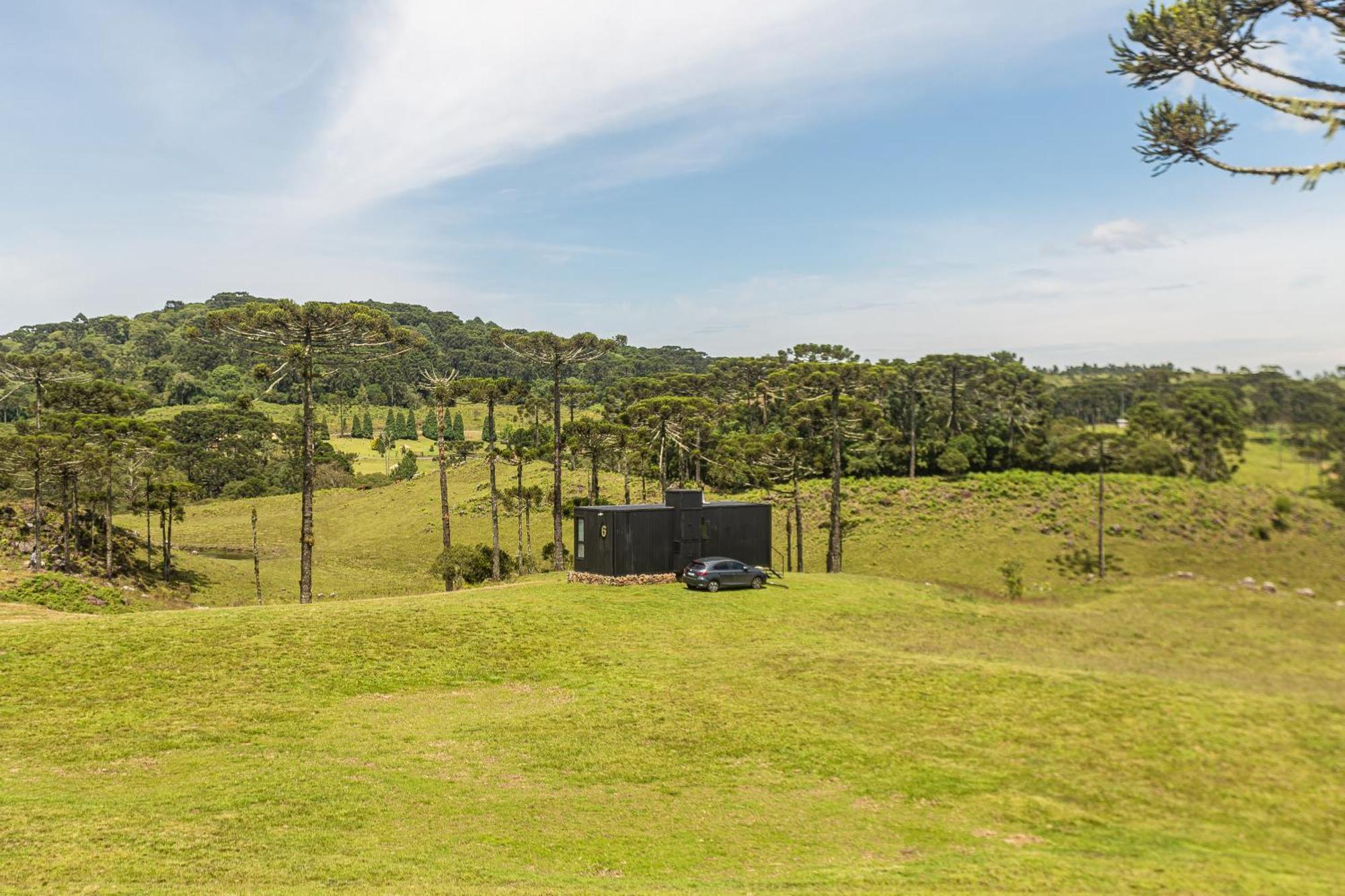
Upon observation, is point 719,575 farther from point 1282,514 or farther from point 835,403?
point 1282,514

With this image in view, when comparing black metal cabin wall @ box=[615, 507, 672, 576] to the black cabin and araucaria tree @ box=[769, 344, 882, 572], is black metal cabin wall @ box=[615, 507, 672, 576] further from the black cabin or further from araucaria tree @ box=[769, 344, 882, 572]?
araucaria tree @ box=[769, 344, 882, 572]

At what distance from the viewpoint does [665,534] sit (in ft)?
114

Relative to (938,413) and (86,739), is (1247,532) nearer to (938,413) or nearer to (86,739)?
(938,413)

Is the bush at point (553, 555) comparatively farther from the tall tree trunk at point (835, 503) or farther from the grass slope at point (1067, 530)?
the grass slope at point (1067, 530)

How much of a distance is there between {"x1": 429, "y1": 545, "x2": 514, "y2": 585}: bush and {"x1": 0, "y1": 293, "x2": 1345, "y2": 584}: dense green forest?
4571mm

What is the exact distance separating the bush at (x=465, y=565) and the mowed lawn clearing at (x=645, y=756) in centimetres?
1911

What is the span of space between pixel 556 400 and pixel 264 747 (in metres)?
35.0

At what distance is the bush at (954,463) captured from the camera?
84562mm

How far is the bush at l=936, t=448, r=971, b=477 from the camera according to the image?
84.6 metres

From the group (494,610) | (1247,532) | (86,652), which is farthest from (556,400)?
(1247,532)

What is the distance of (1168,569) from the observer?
5834 cm

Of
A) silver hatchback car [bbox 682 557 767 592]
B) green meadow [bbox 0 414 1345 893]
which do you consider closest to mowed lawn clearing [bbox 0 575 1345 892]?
green meadow [bbox 0 414 1345 893]

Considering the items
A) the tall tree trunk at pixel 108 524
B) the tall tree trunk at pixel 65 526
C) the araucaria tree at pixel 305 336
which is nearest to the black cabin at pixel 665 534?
the araucaria tree at pixel 305 336

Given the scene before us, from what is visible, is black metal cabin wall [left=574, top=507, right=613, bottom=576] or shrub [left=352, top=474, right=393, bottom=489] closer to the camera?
black metal cabin wall [left=574, top=507, right=613, bottom=576]
